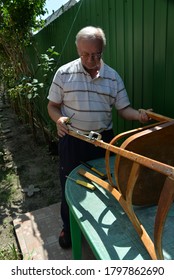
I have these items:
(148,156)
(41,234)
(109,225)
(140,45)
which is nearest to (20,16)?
(140,45)

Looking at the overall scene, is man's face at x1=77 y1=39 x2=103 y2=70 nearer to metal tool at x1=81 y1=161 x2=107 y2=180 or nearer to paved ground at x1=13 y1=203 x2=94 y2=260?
metal tool at x1=81 y1=161 x2=107 y2=180

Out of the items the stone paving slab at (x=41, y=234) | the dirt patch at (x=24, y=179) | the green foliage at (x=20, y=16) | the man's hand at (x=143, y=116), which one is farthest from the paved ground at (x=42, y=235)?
the green foliage at (x=20, y=16)

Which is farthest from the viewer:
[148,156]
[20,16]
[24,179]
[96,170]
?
[20,16]

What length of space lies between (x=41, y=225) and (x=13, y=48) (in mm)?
3593

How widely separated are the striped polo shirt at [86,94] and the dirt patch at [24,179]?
1.66 metres

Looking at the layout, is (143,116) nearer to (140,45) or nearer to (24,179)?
(140,45)

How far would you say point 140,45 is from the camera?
2176 millimetres

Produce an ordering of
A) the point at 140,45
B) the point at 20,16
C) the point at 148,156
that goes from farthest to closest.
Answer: the point at 20,16
the point at 140,45
the point at 148,156

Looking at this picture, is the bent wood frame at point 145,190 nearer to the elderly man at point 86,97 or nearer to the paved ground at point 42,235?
the elderly man at point 86,97

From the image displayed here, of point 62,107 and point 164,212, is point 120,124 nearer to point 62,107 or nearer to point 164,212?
point 62,107

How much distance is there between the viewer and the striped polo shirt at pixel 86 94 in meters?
1.95

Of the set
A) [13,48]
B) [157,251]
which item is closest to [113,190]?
[157,251]

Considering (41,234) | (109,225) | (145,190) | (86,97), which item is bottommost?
(41,234)

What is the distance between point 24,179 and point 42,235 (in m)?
1.45
